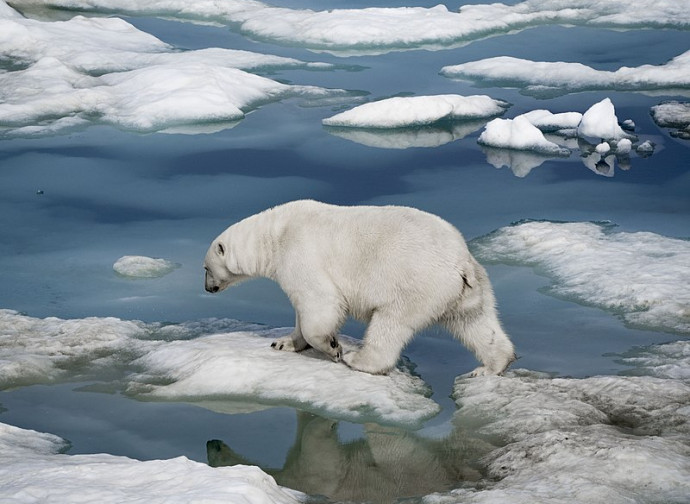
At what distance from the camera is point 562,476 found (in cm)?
380

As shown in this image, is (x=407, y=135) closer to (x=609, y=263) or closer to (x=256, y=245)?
(x=609, y=263)

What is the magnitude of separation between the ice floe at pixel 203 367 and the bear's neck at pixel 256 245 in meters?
0.45

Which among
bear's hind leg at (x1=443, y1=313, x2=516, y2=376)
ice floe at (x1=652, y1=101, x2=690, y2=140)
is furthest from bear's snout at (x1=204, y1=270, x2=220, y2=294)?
ice floe at (x1=652, y1=101, x2=690, y2=140)

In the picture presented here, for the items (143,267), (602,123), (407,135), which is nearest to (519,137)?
(602,123)

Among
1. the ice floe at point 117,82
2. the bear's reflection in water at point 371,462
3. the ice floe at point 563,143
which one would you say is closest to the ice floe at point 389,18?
the ice floe at point 117,82

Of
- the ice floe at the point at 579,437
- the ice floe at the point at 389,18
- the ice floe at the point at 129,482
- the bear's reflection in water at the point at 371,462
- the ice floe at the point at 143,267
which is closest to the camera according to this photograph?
the ice floe at the point at 129,482

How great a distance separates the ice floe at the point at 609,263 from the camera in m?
6.18

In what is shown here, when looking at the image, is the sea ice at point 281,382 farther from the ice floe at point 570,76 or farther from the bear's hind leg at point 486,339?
the ice floe at point 570,76

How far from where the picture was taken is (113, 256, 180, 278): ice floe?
7.30m

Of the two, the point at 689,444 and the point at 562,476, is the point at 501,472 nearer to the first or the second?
the point at 562,476

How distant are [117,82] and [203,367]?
24.2 ft

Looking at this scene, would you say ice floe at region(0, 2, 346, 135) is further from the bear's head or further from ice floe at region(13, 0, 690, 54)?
the bear's head

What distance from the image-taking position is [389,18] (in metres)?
14.9

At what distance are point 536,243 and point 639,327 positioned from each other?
1.59 m
